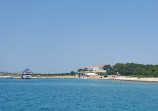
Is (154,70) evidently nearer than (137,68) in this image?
Yes

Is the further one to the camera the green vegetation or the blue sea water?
the green vegetation

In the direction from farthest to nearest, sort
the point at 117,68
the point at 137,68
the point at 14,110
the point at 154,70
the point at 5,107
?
the point at 117,68 < the point at 137,68 < the point at 154,70 < the point at 5,107 < the point at 14,110

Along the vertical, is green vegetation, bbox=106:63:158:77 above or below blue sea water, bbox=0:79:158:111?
above

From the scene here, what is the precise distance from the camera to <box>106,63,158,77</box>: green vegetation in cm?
14198

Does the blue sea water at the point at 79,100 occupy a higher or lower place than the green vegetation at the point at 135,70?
lower

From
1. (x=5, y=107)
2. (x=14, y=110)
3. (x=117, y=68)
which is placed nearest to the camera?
(x=14, y=110)

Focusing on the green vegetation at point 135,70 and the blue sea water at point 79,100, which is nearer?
the blue sea water at point 79,100

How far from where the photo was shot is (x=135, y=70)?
153750 millimetres

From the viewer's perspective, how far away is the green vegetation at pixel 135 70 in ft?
466

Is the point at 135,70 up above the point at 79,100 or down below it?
above

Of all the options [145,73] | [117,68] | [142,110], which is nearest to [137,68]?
[145,73]

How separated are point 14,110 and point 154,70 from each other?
392 ft

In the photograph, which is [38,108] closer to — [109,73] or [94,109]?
[94,109]

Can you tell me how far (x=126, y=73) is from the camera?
163500 mm
